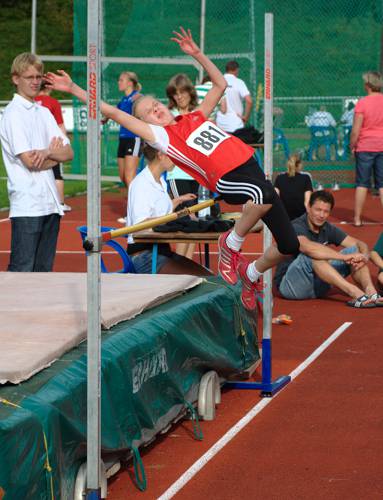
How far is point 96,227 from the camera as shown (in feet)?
13.3

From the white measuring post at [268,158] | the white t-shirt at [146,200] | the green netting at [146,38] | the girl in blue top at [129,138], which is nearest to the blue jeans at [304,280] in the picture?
the white t-shirt at [146,200]

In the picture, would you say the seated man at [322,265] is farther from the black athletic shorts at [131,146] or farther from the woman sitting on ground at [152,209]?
the black athletic shorts at [131,146]

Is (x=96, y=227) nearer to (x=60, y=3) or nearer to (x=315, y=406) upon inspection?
(x=315, y=406)

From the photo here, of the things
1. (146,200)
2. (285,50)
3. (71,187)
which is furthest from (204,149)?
(285,50)

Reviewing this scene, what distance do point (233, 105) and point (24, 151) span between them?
33.4 feet

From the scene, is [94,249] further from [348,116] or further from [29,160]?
[348,116]

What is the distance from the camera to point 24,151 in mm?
6902

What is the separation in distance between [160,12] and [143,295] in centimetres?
1535

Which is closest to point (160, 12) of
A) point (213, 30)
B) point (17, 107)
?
point (213, 30)

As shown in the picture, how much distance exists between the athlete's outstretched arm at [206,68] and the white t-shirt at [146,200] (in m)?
1.01

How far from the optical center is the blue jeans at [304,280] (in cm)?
948

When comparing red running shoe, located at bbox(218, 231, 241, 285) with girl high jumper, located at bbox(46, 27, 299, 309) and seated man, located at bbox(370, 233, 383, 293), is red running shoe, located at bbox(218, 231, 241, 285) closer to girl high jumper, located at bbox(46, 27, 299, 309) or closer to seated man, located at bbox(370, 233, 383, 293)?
girl high jumper, located at bbox(46, 27, 299, 309)

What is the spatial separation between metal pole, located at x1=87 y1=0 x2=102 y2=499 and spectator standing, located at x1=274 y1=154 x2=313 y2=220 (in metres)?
6.64

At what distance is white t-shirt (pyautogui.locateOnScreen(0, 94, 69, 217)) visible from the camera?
6938mm
